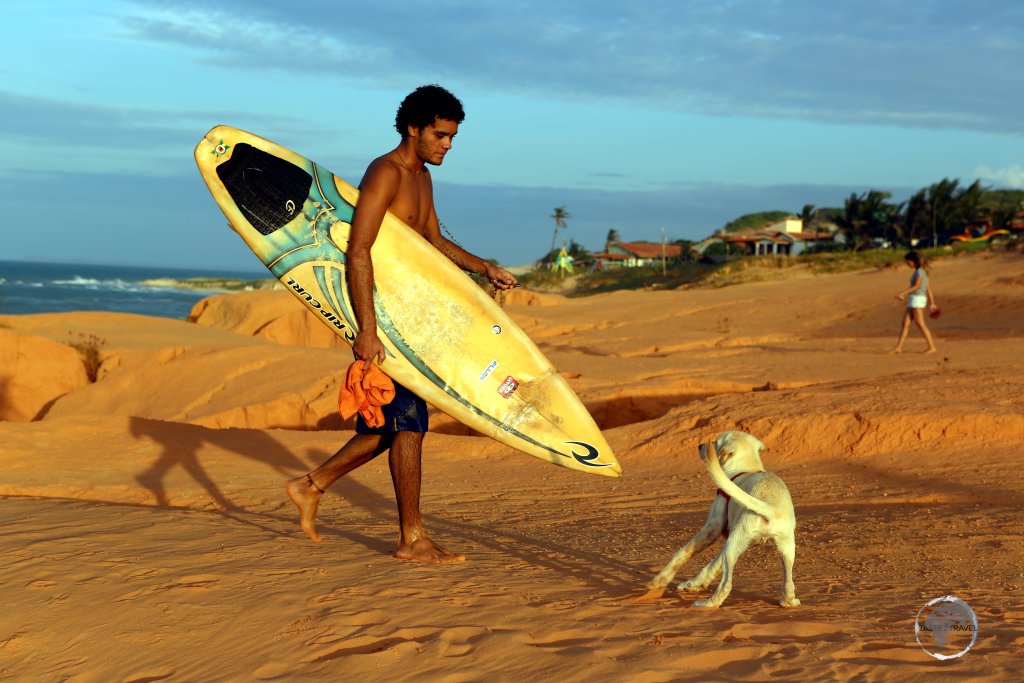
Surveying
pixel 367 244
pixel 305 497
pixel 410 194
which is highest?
pixel 410 194

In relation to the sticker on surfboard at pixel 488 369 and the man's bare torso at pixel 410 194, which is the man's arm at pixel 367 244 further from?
the sticker on surfboard at pixel 488 369

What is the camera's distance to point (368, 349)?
4445 millimetres

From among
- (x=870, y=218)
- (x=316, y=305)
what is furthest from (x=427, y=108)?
(x=870, y=218)

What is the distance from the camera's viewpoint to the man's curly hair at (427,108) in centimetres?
450

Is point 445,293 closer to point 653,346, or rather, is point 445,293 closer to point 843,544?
point 843,544

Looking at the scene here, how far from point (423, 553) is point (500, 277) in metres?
1.43

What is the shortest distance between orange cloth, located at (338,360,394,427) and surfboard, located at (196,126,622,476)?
32cm

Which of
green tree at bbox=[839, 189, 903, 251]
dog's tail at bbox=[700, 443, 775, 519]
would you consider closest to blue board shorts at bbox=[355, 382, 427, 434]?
dog's tail at bbox=[700, 443, 775, 519]

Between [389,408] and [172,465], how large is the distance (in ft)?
13.5

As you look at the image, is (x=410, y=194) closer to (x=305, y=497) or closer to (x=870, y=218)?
(x=305, y=497)

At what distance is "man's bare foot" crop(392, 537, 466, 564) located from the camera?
4426mm

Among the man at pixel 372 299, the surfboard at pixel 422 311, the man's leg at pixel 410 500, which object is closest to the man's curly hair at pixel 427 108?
the man at pixel 372 299

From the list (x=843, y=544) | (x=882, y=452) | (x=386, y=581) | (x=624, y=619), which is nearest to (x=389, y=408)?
(x=386, y=581)

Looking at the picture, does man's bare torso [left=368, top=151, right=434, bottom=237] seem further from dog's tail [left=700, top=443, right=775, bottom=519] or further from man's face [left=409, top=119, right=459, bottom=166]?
dog's tail [left=700, top=443, right=775, bottom=519]
